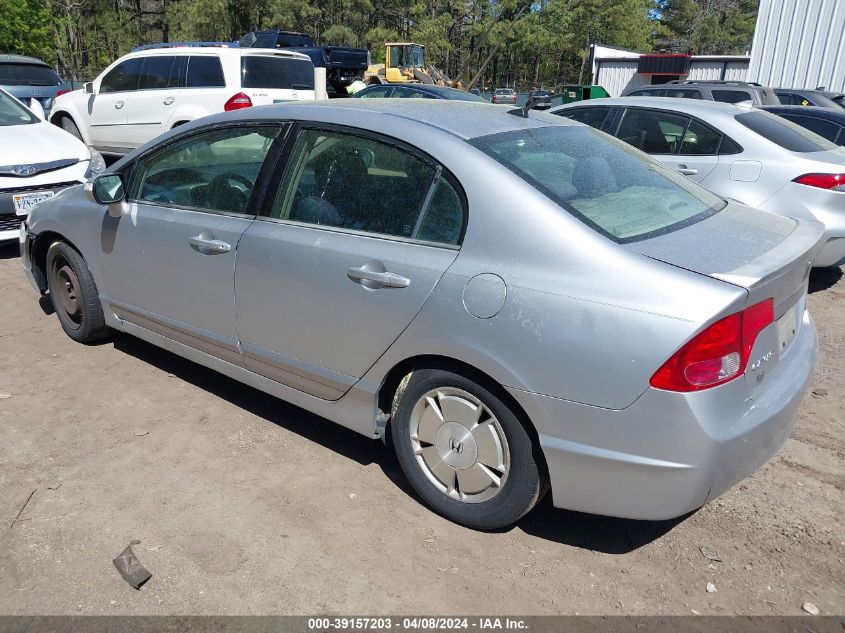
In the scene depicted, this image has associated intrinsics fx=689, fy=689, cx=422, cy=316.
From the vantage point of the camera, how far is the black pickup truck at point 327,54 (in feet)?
81.3

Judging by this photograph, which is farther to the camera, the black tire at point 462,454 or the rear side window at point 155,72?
the rear side window at point 155,72

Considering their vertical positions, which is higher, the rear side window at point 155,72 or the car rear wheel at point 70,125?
the rear side window at point 155,72

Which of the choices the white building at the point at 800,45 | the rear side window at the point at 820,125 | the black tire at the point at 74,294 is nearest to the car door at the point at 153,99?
the black tire at the point at 74,294

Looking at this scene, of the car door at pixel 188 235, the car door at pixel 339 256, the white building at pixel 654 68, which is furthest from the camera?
the white building at pixel 654 68

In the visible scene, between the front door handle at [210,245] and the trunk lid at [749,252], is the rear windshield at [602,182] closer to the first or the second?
the trunk lid at [749,252]

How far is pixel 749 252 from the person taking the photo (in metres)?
2.53

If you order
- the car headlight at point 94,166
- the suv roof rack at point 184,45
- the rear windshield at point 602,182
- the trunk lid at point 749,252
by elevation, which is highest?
the suv roof rack at point 184,45

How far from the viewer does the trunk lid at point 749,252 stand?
2312mm

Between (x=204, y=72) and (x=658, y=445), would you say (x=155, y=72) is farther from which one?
(x=658, y=445)

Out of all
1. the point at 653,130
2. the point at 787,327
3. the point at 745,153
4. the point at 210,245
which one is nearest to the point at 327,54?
the point at 653,130

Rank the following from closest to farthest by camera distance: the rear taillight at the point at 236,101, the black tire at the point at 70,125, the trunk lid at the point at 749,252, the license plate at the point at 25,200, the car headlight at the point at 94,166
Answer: the trunk lid at the point at 749,252 < the license plate at the point at 25,200 < the car headlight at the point at 94,166 < the rear taillight at the point at 236,101 < the black tire at the point at 70,125

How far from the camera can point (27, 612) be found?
2389mm

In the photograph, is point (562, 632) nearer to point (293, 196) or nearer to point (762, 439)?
point (762, 439)

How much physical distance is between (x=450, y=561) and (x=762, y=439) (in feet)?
4.03
